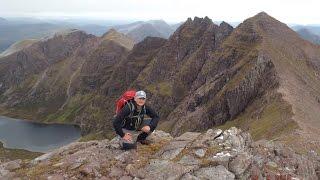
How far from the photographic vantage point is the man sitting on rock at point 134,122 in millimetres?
29031

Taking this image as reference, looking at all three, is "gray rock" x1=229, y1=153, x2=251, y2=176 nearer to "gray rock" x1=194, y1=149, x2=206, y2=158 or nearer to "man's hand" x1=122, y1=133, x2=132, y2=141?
"gray rock" x1=194, y1=149, x2=206, y2=158

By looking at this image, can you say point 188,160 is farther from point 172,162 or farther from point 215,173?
point 215,173

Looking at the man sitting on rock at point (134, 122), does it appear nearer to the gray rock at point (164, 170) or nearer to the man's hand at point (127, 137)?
the man's hand at point (127, 137)

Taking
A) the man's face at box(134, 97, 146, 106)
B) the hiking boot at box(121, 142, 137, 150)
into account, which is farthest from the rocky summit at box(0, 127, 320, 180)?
the man's face at box(134, 97, 146, 106)

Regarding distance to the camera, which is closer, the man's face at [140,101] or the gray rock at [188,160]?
the gray rock at [188,160]

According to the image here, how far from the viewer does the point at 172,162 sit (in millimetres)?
28703

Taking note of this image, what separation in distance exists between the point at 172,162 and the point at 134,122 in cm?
397

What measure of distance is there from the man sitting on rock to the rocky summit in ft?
2.25

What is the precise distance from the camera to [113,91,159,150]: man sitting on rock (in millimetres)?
29031

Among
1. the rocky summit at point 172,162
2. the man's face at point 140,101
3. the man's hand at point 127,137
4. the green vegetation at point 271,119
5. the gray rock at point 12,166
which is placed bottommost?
the green vegetation at point 271,119

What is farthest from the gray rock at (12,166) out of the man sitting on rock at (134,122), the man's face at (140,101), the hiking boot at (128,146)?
the man's face at (140,101)

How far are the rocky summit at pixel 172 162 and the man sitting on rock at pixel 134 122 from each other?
0.69 m

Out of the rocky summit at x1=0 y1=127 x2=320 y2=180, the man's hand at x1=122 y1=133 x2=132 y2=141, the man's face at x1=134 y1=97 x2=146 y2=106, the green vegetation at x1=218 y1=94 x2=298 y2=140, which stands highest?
the man's face at x1=134 y1=97 x2=146 y2=106

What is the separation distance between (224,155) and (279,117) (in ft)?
418
